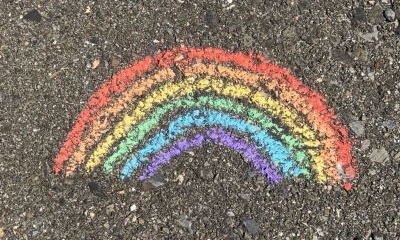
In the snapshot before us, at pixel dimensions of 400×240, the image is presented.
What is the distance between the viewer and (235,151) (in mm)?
2645

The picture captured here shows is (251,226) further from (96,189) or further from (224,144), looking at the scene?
(96,189)

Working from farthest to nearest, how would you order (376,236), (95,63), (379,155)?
1. (95,63)
2. (379,155)
3. (376,236)

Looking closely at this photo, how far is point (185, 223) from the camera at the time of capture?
256 centimetres

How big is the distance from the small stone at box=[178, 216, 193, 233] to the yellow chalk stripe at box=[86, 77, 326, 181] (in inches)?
19.9

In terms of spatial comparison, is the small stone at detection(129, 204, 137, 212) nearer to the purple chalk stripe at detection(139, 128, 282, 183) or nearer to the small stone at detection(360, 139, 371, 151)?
the purple chalk stripe at detection(139, 128, 282, 183)

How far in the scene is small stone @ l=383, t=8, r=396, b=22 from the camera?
9.27ft

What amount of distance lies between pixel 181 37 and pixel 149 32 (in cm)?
17

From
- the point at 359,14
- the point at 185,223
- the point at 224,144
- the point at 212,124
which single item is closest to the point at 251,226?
the point at 185,223

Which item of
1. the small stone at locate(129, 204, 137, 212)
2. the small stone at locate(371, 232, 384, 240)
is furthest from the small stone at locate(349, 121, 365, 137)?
the small stone at locate(129, 204, 137, 212)

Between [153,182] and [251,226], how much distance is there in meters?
0.52

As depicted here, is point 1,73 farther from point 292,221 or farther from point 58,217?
point 292,221

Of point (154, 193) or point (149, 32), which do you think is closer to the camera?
point (154, 193)

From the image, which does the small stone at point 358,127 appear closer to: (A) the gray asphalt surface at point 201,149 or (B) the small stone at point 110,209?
(A) the gray asphalt surface at point 201,149

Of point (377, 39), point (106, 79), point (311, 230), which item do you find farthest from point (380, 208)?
point (106, 79)
